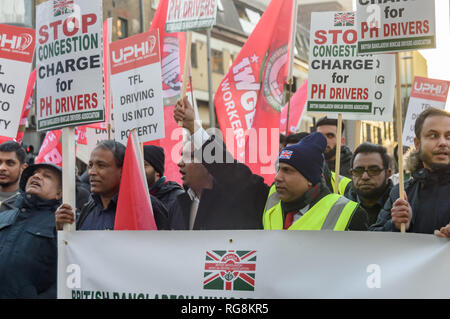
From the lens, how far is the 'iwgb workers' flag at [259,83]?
8453mm

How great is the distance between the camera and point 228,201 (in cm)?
478

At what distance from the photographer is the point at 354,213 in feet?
13.4

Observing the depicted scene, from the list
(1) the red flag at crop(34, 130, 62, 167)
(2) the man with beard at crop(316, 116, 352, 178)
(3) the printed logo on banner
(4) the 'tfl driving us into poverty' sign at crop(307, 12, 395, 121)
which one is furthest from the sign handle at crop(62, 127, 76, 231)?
(1) the red flag at crop(34, 130, 62, 167)

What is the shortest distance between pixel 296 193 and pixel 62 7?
1.97 m

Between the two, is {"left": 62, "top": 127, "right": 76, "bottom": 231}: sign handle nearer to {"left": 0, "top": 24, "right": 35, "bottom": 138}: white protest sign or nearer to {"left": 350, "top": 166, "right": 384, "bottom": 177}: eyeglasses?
{"left": 0, "top": 24, "right": 35, "bottom": 138}: white protest sign

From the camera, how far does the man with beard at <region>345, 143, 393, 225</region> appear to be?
5.76 metres

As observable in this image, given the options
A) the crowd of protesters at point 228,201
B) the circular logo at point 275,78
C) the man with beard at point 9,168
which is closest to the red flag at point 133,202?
the crowd of protesters at point 228,201

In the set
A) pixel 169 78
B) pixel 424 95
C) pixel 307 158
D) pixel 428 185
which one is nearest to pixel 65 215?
pixel 307 158

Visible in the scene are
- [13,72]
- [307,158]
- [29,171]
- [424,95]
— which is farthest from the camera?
[424,95]

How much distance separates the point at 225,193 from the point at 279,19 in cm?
436

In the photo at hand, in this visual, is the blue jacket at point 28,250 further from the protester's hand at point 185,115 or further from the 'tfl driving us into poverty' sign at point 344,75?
the 'tfl driving us into poverty' sign at point 344,75

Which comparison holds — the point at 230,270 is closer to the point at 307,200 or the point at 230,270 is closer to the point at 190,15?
the point at 307,200

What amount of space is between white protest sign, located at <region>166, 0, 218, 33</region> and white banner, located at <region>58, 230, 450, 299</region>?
2614 mm

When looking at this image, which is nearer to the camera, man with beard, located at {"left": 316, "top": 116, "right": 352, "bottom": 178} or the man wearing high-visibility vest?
the man wearing high-visibility vest
